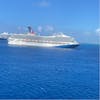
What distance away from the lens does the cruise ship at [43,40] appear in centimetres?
7475

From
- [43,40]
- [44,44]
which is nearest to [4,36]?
[43,40]

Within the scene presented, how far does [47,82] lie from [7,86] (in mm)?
3073

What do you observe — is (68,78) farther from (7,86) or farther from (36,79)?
(7,86)

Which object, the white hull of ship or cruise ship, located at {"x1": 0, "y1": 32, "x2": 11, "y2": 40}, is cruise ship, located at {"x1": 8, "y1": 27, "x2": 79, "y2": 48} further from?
cruise ship, located at {"x1": 0, "y1": 32, "x2": 11, "y2": 40}

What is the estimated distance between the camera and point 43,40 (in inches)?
3135

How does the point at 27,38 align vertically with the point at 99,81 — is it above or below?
above

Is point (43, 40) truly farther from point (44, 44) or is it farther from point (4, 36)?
point (4, 36)

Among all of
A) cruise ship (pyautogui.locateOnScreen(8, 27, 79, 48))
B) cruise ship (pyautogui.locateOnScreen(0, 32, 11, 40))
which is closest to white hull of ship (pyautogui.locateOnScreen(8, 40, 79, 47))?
cruise ship (pyautogui.locateOnScreen(8, 27, 79, 48))

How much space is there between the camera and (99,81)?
70.6 ft

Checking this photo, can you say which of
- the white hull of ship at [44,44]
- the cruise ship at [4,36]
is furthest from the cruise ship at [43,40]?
the cruise ship at [4,36]

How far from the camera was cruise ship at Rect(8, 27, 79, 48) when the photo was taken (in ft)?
245

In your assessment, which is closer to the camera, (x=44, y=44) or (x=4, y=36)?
(x=44, y=44)

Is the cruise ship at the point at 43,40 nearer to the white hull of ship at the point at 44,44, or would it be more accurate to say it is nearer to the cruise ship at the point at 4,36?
the white hull of ship at the point at 44,44

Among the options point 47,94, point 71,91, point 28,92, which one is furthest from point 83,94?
point 28,92
